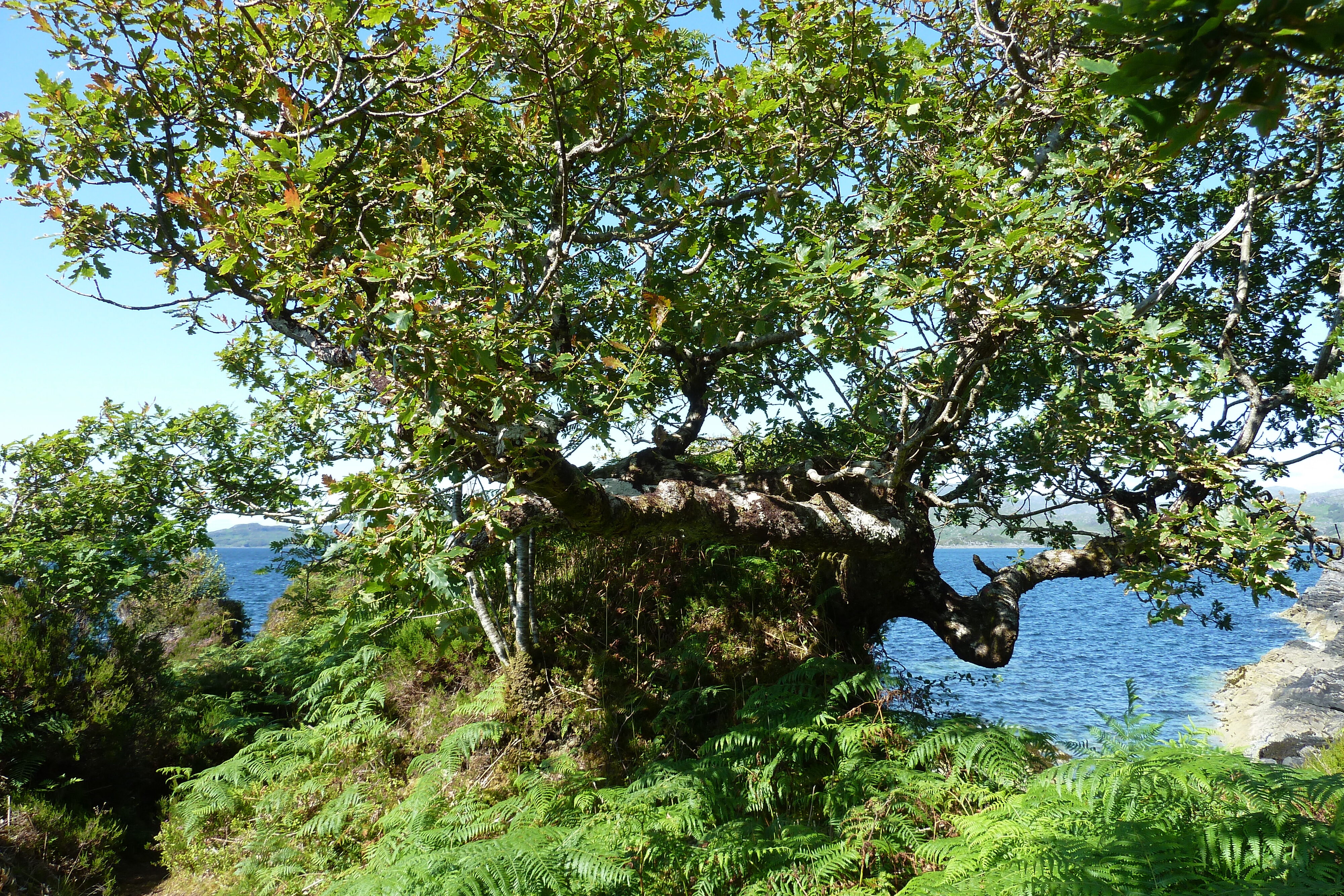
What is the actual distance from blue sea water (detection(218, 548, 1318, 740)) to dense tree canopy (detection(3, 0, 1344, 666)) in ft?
5.17

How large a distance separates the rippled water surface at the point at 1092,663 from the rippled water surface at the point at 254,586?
1264 centimetres

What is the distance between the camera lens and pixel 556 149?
4949 mm

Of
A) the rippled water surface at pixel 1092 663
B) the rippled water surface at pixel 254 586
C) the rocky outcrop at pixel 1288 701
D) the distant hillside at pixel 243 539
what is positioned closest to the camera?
the rocky outcrop at pixel 1288 701

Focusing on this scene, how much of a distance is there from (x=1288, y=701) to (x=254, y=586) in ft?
238

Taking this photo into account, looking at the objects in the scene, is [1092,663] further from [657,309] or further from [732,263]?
[657,309]

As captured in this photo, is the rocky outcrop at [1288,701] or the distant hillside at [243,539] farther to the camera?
the distant hillside at [243,539]

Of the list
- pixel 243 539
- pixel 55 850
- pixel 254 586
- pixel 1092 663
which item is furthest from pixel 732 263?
pixel 243 539

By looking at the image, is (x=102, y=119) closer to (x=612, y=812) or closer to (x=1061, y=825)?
(x=612, y=812)

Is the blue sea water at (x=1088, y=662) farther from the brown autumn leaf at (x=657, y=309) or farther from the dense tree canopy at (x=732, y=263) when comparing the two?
the brown autumn leaf at (x=657, y=309)

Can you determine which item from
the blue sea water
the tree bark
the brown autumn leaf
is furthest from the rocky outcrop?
the brown autumn leaf

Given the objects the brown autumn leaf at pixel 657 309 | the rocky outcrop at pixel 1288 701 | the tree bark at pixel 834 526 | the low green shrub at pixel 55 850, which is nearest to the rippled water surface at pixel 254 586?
the low green shrub at pixel 55 850

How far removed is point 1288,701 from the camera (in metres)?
13.7

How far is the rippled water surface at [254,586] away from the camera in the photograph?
18281 mm

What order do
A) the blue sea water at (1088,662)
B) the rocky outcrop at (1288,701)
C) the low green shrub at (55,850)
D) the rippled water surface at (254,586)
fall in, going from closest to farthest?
the low green shrub at (55,850), the rocky outcrop at (1288,701), the blue sea water at (1088,662), the rippled water surface at (254,586)
